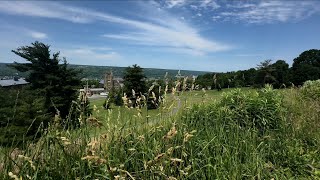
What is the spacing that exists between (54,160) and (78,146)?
10.8 inches

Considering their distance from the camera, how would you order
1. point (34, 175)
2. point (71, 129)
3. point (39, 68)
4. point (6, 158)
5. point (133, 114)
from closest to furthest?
1. point (34, 175)
2. point (6, 158)
3. point (71, 129)
4. point (133, 114)
5. point (39, 68)

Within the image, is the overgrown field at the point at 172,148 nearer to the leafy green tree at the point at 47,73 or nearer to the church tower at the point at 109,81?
the church tower at the point at 109,81

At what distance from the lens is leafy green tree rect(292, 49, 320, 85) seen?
31641mm

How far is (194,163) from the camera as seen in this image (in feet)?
11.3

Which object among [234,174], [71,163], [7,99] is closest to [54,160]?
[71,163]

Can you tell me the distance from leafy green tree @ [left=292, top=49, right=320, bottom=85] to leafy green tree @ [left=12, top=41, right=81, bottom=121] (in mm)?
20519

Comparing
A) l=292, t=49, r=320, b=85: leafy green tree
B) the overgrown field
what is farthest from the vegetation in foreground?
l=292, t=49, r=320, b=85: leafy green tree

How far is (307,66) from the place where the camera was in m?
33.4

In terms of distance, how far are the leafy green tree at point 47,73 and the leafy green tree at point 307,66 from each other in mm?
20519

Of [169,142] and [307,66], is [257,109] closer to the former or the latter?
[169,142]

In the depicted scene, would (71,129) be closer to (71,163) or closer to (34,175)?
(71,163)

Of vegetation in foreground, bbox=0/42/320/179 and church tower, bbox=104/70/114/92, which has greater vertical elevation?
church tower, bbox=104/70/114/92

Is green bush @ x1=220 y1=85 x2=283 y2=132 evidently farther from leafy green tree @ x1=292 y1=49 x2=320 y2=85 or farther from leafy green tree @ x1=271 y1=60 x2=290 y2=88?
leafy green tree @ x1=292 y1=49 x2=320 y2=85

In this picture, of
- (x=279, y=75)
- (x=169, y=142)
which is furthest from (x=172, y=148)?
(x=279, y=75)
